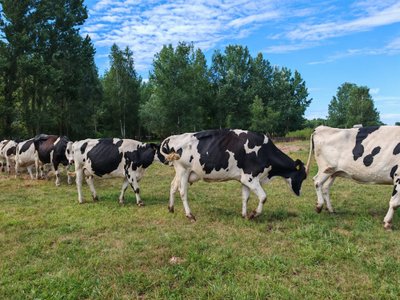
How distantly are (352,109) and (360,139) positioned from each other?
6411 centimetres

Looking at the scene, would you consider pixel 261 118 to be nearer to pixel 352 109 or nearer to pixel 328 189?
pixel 352 109

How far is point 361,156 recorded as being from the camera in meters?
8.06

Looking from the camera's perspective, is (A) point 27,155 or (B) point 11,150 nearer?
(A) point 27,155

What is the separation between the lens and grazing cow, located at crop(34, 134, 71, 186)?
14.9m

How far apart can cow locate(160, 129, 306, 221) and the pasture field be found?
0.85 m

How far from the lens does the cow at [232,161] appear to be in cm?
834

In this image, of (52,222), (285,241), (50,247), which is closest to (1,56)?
(52,222)

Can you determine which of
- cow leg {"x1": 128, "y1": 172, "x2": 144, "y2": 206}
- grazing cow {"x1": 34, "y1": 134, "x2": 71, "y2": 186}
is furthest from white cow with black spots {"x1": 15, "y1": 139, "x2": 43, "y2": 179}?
cow leg {"x1": 128, "y1": 172, "x2": 144, "y2": 206}

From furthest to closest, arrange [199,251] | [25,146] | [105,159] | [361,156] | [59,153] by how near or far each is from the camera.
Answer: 1. [25,146]
2. [59,153]
3. [105,159]
4. [361,156]
5. [199,251]

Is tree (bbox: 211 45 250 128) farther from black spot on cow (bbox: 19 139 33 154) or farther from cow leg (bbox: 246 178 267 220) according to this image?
cow leg (bbox: 246 178 267 220)

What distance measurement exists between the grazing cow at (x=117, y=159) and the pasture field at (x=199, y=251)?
0.88m

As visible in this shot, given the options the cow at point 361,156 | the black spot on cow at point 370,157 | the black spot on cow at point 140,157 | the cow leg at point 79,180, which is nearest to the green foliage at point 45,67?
the cow leg at point 79,180

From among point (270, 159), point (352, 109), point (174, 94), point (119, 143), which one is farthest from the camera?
point (352, 109)

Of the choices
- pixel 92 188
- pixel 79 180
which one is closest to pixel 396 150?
pixel 92 188
